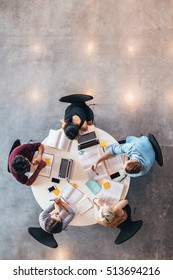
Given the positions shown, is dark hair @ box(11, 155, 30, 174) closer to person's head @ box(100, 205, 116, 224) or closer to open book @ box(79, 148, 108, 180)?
open book @ box(79, 148, 108, 180)

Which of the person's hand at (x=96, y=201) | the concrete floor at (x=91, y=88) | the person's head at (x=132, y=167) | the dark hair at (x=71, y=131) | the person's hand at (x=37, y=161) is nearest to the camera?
the person's head at (x=132, y=167)

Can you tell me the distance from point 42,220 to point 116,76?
238cm

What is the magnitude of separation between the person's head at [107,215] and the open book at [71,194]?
384 mm

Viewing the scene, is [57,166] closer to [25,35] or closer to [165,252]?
[165,252]

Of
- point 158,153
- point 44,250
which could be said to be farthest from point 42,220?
point 158,153

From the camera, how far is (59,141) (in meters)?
3.67

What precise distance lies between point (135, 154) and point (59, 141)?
93 centimetres

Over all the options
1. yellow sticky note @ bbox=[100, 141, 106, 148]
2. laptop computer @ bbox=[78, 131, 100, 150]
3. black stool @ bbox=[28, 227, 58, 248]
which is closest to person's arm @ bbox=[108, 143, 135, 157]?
yellow sticky note @ bbox=[100, 141, 106, 148]

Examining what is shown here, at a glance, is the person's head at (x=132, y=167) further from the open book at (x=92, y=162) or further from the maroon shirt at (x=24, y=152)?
the maroon shirt at (x=24, y=152)

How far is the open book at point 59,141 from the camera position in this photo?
12.0 feet

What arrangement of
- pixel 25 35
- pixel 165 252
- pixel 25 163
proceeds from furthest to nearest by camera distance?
1. pixel 25 35
2. pixel 165 252
3. pixel 25 163

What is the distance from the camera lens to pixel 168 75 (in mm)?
4531

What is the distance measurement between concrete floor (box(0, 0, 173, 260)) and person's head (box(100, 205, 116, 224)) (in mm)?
1093

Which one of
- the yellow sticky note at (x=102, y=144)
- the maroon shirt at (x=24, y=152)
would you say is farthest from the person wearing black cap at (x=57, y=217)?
the yellow sticky note at (x=102, y=144)
